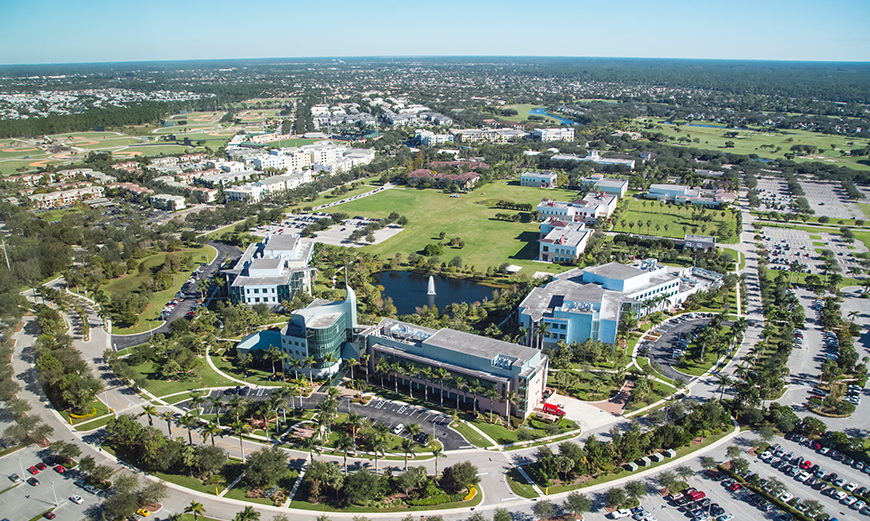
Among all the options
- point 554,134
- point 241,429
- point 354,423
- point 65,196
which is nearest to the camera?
point 241,429

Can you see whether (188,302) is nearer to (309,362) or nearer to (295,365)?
(295,365)

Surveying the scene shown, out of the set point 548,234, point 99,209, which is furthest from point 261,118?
point 548,234

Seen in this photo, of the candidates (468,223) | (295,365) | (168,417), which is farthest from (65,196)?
(168,417)

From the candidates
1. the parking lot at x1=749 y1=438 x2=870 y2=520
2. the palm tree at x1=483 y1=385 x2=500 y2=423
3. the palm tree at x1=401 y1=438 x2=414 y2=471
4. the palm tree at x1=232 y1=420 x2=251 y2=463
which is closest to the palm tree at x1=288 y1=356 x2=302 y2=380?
the palm tree at x1=232 y1=420 x2=251 y2=463

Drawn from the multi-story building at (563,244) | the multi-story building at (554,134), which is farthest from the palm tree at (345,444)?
the multi-story building at (554,134)

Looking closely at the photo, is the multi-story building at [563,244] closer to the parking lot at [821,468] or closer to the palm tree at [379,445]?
the parking lot at [821,468]

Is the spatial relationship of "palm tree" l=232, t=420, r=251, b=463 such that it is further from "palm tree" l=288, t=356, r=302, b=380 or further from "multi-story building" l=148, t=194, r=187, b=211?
"multi-story building" l=148, t=194, r=187, b=211
